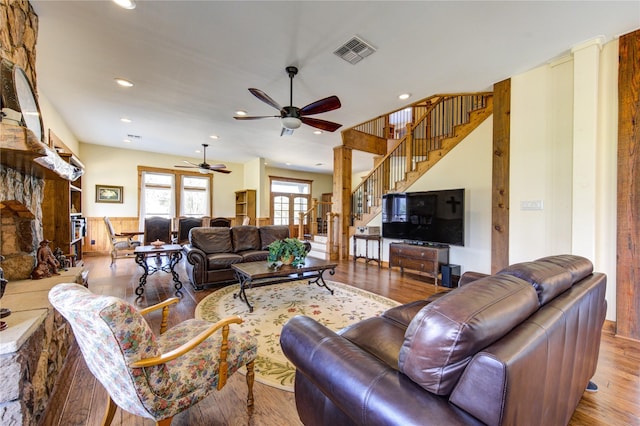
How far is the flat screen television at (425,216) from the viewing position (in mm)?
4145

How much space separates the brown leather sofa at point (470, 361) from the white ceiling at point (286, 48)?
2317 mm

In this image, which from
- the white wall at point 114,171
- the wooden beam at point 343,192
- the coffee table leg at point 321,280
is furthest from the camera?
the white wall at point 114,171

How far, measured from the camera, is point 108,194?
22.9 ft

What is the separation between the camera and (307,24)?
2395 mm

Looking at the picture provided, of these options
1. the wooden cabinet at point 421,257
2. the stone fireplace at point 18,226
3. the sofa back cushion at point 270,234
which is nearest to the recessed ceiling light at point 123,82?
the stone fireplace at point 18,226

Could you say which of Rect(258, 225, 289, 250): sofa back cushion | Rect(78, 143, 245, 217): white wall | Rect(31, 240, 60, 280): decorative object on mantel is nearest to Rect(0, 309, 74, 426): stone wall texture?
Rect(31, 240, 60, 280): decorative object on mantel

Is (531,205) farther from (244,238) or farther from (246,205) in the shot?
(246,205)

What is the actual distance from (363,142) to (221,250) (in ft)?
13.7

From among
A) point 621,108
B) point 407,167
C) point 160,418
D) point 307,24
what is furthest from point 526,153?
point 160,418

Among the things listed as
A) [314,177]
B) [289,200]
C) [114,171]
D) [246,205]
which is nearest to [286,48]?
[246,205]

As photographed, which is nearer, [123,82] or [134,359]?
[134,359]

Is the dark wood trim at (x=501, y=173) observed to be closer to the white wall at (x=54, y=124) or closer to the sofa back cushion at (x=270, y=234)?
the sofa back cushion at (x=270, y=234)

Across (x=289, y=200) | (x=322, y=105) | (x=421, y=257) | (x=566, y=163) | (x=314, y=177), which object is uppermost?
(x=314, y=177)

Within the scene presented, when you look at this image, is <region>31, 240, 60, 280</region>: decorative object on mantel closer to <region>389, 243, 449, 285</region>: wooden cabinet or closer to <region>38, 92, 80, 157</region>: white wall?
<region>38, 92, 80, 157</region>: white wall
